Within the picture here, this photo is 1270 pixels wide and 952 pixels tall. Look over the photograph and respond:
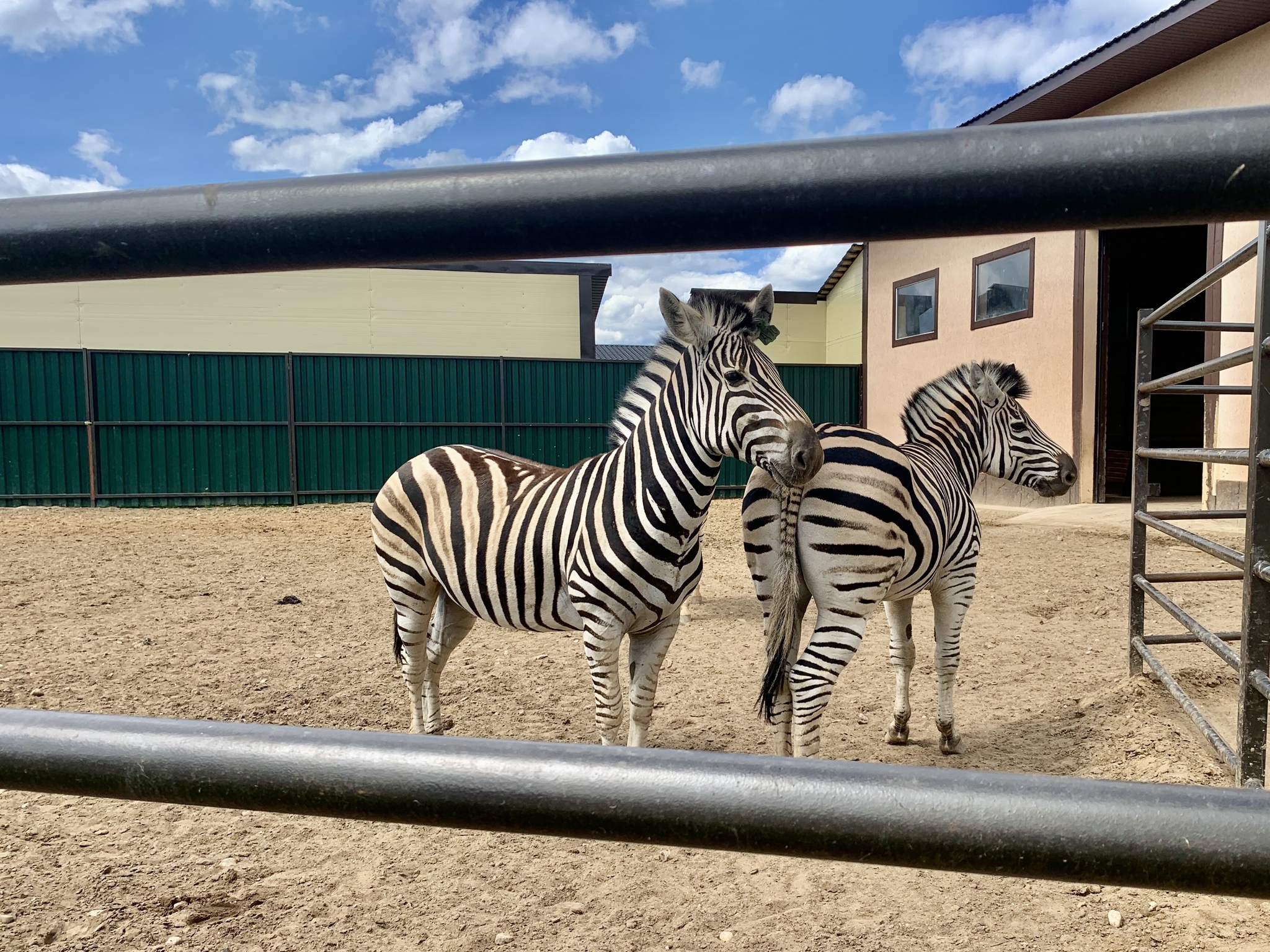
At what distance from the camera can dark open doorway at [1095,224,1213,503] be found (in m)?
12.1

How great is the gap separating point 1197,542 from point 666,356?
2.32 m

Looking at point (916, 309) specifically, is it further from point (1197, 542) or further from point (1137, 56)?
point (1197, 542)

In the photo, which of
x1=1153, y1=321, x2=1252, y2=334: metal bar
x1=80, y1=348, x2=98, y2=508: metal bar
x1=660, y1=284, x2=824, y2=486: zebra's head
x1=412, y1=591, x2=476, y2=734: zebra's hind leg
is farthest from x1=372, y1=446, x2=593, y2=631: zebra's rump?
x1=80, y1=348, x2=98, y2=508: metal bar

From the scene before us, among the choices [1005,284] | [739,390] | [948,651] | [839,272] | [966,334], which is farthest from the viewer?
[839,272]

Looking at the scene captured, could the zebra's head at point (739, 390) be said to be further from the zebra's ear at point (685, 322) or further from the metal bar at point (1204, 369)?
the metal bar at point (1204, 369)

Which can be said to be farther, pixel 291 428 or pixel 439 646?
pixel 291 428

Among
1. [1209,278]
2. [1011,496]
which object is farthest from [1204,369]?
[1011,496]

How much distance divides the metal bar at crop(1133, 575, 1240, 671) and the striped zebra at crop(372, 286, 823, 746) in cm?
162

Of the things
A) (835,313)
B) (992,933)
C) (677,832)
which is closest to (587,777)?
(677,832)

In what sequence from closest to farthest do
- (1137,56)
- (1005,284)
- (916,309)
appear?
(1137,56) → (1005,284) → (916,309)

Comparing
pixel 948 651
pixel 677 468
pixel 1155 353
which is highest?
pixel 1155 353

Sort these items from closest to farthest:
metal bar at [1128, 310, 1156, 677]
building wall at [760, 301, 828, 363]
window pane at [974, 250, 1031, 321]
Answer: metal bar at [1128, 310, 1156, 677] → window pane at [974, 250, 1031, 321] → building wall at [760, 301, 828, 363]

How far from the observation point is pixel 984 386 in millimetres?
4332

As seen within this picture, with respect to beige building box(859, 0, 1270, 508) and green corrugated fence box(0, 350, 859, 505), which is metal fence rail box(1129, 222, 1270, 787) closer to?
beige building box(859, 0, 1270, 508)
